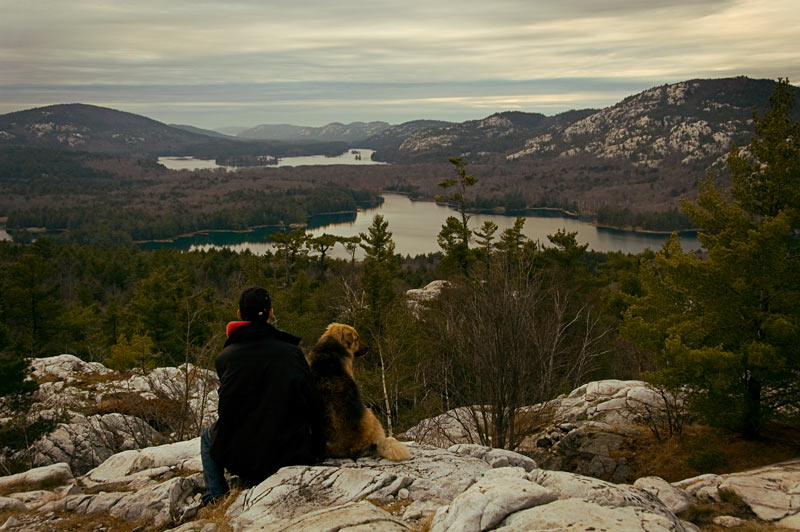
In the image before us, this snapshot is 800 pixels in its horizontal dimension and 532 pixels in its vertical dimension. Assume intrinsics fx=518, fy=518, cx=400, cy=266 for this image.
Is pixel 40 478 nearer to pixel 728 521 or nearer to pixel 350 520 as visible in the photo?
pixel 350 520

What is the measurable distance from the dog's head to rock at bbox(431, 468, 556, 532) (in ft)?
5.50

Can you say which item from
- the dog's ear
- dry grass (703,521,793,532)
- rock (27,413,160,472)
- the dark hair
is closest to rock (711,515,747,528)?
dry grass (703,521,793,532)

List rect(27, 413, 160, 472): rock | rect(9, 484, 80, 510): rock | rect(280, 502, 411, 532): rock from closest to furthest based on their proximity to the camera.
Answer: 1. rect(280, 502, 411, 532): rock
2. rect(9, 484, 80, 510): rock
3. rect(27, 413, 160, 472): rock

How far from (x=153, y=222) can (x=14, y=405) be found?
125m

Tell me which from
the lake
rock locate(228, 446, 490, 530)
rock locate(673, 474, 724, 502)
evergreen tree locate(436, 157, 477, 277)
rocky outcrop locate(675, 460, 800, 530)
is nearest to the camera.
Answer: rock locate(228, 446, 490, 530)

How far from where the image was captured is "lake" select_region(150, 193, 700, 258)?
88.3m

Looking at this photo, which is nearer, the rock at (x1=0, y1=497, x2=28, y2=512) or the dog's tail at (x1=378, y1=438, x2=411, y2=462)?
the dog's tail at (x1=378, y1=438, x2=411, y2=462)

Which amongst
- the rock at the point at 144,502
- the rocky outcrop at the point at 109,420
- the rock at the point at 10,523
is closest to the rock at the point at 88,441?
the rocky outcrop at the point at 109,420

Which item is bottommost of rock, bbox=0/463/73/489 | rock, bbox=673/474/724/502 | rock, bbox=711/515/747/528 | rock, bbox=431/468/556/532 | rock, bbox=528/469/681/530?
rock, bbox=673/474/724/502

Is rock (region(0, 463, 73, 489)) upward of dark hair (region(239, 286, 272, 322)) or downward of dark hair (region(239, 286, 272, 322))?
downward

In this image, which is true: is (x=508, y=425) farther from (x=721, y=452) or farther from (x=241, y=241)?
(x=241, y=241)

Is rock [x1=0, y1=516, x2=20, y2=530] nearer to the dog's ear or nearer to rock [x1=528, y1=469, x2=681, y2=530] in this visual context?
the dog's ear

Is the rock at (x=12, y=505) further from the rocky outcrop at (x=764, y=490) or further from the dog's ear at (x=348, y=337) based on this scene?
the rocky outcrop at (x=764, y=490)

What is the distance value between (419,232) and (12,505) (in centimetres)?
9514
